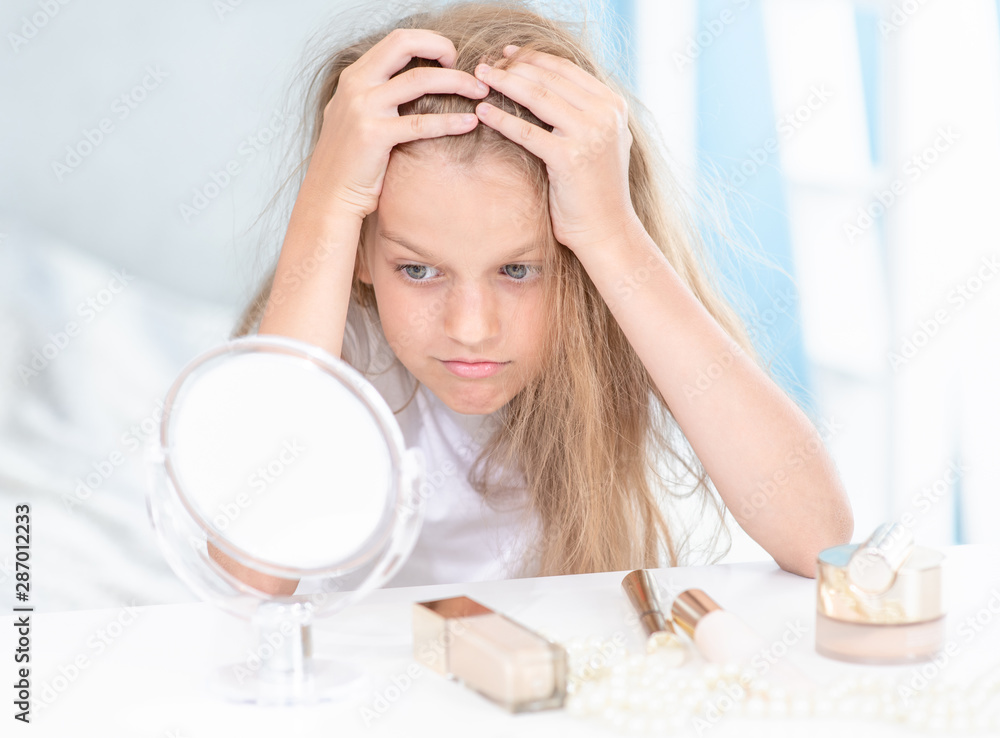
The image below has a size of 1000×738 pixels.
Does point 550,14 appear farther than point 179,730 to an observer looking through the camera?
Yes

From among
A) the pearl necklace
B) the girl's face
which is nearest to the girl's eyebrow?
the girl's face

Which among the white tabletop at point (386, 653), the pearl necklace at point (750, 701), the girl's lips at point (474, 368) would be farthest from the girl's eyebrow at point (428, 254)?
the pearl necklace at point (750, 701)

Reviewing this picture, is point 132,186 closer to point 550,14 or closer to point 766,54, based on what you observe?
point 550,14

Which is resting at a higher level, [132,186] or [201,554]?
[132,186]

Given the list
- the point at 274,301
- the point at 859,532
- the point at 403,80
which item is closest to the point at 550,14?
the point at 403,80

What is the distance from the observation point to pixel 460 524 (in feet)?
3.35

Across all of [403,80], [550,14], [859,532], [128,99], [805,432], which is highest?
[128,99]

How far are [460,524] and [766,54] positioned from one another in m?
1.21

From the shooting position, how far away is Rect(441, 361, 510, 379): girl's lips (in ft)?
2.66

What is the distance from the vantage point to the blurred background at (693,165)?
1.59 meters

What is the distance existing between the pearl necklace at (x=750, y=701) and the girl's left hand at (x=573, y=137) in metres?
0.37

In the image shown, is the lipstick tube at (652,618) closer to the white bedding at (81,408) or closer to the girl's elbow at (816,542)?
the girl's elbow at (816,542)

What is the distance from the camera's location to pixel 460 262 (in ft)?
2.41

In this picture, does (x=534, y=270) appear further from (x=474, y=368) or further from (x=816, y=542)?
(x=816, y=542)
